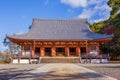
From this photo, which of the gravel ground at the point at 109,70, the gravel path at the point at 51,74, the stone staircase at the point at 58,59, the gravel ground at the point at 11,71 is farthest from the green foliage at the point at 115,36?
the gravel path at the point at 51,74

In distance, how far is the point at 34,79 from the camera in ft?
28.5

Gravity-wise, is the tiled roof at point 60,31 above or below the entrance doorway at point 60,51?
above

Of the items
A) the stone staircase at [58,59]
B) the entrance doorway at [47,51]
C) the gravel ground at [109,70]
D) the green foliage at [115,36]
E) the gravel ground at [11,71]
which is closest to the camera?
the gravel ground at [11,71]

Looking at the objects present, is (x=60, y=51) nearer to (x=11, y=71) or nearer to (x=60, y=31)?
(x=60, y=31)

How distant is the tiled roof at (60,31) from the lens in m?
37.3

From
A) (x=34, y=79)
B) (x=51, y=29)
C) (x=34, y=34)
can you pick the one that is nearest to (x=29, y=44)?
(x=34, y=34)

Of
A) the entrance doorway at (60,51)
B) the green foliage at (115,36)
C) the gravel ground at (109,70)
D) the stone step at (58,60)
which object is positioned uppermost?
the green foliage at (115,36)

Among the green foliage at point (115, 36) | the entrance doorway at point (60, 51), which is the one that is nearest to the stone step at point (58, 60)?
the entrance doorway at point (60, 51)

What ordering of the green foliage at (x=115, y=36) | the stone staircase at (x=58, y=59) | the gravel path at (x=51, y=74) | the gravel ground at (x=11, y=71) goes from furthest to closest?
the green foliage at (x=115, y=36)
the stone staircase at (x=58, y=59)
the gravel ground at (x=11, y=71)
the gravel path at (x=51, y=74)

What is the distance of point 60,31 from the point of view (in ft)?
132

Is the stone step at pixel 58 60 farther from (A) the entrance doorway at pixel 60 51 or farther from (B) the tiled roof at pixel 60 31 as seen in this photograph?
(A) the entrance doorway at pixel 60 51

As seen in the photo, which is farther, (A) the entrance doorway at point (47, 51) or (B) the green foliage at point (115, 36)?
(A) the entrance doorway at point (47, 51)

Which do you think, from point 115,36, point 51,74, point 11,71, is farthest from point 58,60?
point 51,74

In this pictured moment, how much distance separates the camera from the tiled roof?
3728 cm
